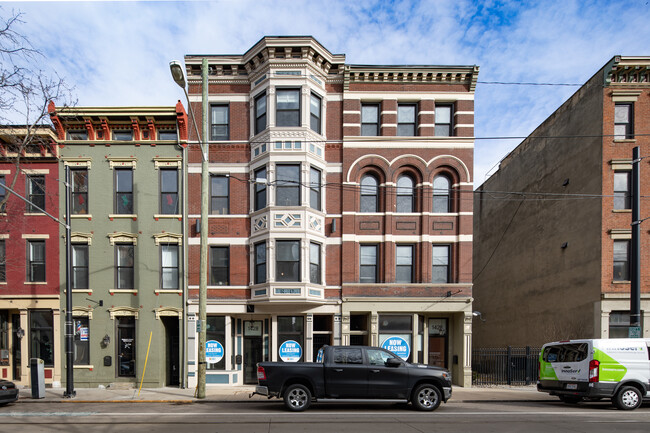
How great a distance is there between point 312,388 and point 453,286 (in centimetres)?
833

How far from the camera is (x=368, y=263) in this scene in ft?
57.1

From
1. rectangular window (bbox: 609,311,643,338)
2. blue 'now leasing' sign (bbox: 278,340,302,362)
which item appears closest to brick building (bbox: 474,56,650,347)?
rectangular window (bbox: 609,311,643,338)

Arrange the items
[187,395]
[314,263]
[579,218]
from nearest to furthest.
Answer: [187,395] < [314,263] < [579,218]

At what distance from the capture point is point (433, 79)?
1755 centimetres

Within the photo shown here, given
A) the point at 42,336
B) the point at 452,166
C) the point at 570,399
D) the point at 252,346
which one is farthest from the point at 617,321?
the point at 42,336

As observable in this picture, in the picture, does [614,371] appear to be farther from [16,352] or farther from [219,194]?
[16,352]

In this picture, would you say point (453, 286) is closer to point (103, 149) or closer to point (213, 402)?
point (213, 402)

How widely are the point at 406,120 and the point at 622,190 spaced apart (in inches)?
395

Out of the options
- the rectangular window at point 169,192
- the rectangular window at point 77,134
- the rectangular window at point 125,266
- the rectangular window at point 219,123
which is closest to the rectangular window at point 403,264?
the rectangular window at point 219,123

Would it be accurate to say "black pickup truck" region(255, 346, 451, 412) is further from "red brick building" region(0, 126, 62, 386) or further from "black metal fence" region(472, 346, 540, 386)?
"red brick building" region(0, 126, 62, 386)

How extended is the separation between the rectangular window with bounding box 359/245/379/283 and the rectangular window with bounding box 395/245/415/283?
0.94 meters

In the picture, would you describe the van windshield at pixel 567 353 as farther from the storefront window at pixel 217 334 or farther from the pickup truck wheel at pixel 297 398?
the storefront window at pixel 217 334

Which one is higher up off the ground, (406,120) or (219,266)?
(406,120)

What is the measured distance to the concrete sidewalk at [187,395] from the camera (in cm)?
1328
